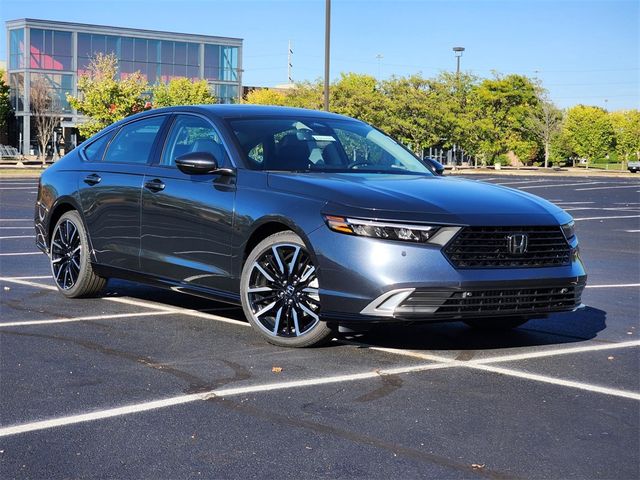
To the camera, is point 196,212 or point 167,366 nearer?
point 167,366

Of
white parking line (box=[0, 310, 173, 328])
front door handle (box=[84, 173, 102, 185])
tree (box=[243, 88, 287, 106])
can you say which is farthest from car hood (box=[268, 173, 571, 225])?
tree (box=[243, 88, 287, 106])

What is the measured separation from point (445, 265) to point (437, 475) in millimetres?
2105

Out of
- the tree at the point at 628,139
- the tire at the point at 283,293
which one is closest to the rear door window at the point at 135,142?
the tire at the point at 283,293

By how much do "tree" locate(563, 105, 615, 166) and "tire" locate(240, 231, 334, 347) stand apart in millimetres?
96965

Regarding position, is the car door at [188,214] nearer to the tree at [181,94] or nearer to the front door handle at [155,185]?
the front door handle at [155,185]

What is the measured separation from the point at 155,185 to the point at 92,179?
1051 millimetres

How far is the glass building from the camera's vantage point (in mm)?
72438

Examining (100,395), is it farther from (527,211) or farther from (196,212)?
(527,211)

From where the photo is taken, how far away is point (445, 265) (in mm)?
5918

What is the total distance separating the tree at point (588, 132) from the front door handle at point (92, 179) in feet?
314

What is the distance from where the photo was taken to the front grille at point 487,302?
19.4ft

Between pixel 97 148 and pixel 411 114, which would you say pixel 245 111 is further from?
pixel 411 114

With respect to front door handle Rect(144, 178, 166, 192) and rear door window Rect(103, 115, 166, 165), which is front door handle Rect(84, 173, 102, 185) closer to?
rear door window Rect(103, 115, 166, 165)

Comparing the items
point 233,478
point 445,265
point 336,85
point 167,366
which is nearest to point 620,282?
point 445,265
